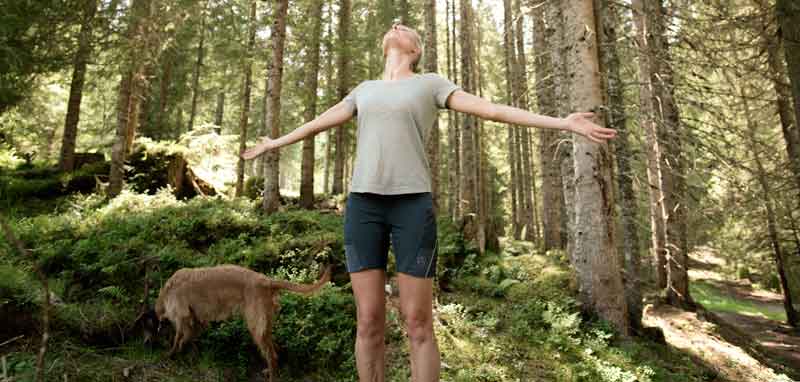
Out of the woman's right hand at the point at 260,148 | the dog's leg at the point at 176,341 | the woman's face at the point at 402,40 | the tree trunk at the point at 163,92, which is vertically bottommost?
the dog's leg at the point at 176,341

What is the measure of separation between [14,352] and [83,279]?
158 centimetres

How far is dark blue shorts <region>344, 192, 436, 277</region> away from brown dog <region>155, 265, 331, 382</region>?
1851 millimetres

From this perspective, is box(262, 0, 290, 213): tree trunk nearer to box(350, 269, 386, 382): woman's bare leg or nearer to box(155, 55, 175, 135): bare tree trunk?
box(350, 269, 386, 382): woman's bare leg

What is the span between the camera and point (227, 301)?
4.48 meters

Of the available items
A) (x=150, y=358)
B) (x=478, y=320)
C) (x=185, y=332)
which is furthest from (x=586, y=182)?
(x=150, y=358)

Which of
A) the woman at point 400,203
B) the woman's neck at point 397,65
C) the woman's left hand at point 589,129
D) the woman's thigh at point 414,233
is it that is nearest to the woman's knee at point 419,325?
the woman at point 400,203

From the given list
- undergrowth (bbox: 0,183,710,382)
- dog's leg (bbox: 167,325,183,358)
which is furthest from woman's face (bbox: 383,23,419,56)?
dog's leg (bbox: 167,325,183,358)

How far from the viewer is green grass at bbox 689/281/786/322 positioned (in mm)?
19606

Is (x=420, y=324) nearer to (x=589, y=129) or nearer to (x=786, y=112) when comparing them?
(x=589, y=129)

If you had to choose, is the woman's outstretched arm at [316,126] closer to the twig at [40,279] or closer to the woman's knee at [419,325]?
the woman's knee at [419,325]

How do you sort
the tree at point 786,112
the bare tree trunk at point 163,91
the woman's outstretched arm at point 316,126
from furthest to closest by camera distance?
the bare tree trunk at point 163,91 < the tree at point 786,112 < the woman's outstretched arm at point 316,126

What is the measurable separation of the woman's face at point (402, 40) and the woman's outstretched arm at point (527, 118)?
0.48 m

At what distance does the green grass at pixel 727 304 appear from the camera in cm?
1961

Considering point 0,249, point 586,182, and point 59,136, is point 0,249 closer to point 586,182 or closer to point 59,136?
point 586,182
